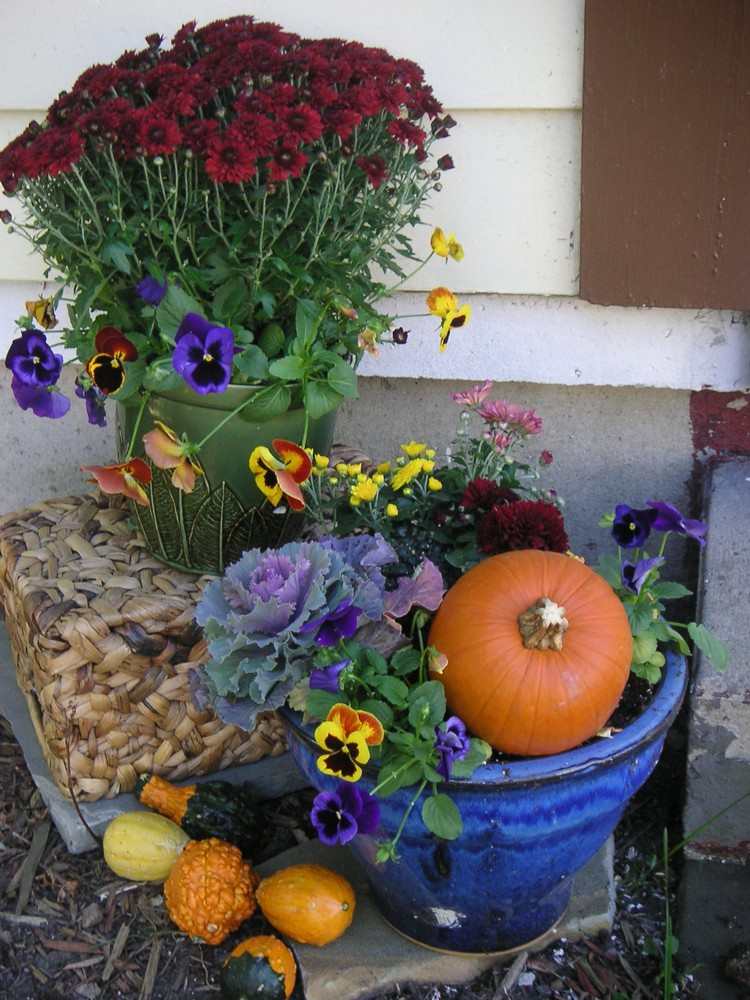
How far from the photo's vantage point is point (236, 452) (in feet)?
6.75

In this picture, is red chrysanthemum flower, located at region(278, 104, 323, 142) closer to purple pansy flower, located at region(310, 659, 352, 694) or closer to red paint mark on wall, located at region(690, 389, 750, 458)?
purple pansy flower, located at region(310, 659, 352, 694)

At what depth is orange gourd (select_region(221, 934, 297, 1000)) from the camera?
172 cm

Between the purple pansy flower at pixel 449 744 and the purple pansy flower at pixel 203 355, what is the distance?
27.3 inches

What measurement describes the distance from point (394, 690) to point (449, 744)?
0.12m

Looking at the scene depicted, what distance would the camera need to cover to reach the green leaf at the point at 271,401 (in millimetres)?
1979

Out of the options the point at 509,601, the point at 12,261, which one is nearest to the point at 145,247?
the point at 12,261

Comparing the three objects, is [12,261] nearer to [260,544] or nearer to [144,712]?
[260,544]

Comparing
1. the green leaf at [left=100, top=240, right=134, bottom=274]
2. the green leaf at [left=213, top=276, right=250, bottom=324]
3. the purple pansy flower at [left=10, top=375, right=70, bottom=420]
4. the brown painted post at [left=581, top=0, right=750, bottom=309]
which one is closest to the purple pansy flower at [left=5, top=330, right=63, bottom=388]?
the purple pansy flower at [left=10, top=375, right=70, bottom=420]

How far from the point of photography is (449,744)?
1.53m

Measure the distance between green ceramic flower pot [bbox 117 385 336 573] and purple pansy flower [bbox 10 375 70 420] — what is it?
0.15 meters

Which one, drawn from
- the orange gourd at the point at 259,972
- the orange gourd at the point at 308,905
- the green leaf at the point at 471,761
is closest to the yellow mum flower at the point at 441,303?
the green leaf at the point at 471,761

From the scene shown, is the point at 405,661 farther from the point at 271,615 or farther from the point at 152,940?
the point at 152,940

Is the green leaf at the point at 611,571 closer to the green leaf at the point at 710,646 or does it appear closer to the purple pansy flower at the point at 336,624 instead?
the green leaf at the point at 710,646

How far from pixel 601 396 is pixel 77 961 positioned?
1622 millimetres
